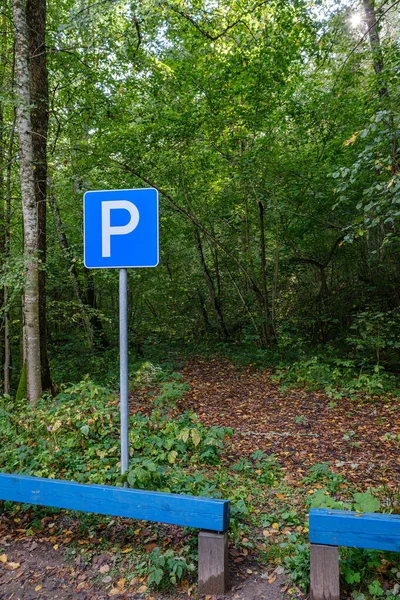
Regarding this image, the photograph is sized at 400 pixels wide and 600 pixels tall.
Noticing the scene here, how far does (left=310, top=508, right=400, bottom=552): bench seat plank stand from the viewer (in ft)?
8.07

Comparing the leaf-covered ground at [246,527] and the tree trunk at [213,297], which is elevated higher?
the tree trunk at [213,297]

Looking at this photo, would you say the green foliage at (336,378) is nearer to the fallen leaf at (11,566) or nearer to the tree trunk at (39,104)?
the tree trunk at (39,104)

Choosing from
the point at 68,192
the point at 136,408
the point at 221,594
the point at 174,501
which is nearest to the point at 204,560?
the point at 221,594

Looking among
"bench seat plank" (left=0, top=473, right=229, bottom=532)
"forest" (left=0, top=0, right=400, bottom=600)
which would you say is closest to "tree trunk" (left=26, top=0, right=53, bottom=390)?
"forest" (left=0, top=0, right=400, bottom=600)

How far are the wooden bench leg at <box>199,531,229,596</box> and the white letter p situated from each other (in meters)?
2.20

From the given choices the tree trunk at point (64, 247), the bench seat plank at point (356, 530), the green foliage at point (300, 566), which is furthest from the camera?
the tree trunk at point (64, 247)

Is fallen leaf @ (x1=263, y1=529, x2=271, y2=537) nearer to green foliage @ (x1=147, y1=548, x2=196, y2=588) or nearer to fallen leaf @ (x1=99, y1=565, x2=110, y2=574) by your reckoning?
green foliage @ (x1=147, y1=548, x2=196, y2=588)

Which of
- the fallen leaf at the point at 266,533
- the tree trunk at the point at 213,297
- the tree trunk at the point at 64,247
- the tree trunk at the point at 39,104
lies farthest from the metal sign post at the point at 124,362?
the tree trunk at the point at 213,297

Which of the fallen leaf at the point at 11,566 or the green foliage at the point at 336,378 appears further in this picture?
the green foliage at the point at 336,378

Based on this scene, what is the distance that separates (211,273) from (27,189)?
854 centimetres

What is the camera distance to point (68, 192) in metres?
9.87

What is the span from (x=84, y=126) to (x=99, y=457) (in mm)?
7706

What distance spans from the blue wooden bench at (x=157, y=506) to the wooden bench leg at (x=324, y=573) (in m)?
0.57

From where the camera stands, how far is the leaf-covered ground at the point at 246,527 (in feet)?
9.51
